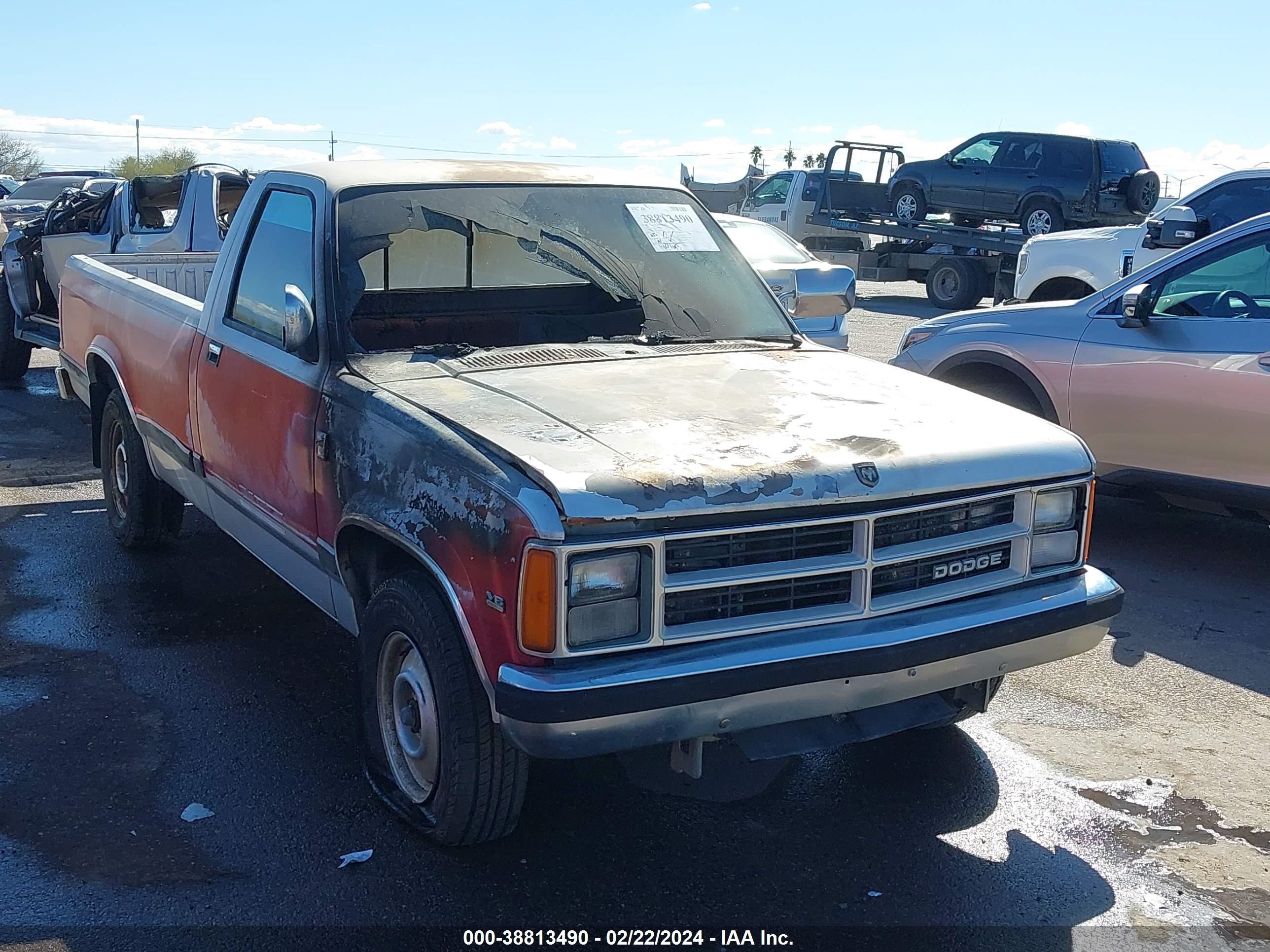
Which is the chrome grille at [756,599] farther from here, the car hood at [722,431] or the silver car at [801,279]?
the silver car at [801,279]

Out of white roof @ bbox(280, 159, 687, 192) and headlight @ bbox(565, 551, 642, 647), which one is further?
white roof @ bbox(280, 159, 687, 192)

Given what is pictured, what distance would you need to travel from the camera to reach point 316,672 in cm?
472

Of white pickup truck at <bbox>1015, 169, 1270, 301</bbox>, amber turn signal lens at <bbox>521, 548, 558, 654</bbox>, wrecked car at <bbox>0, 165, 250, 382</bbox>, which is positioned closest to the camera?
amber turn signal lens at <bbox>521, 548, 558, 654</bbox>

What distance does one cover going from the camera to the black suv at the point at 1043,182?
18.5m

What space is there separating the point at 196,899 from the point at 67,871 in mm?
410

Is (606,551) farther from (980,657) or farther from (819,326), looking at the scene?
(819,326)

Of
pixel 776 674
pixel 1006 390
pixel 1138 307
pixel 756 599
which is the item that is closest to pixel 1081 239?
pixel 1006 390

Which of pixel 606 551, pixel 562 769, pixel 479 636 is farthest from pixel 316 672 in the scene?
pixel 606 551

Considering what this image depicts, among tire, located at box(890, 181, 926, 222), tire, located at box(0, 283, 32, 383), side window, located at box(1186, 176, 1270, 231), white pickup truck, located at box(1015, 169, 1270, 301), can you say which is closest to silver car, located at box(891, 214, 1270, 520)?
white pickup truck, located at box(1015, 169, 1270, 301)

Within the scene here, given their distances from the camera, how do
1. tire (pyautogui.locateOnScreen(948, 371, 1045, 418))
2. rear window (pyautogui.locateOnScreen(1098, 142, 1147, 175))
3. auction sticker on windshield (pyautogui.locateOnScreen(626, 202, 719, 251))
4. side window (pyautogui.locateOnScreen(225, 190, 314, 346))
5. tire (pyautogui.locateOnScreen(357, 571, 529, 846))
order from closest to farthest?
tire (pyautogui.locateOnScreen(357, 571, 529, 846)), side window (pyautogui.locateOnScreen(225, 190, 314, 346)), auction sticker on windshield (pyautogui.locateOnScreen(626, 202, 719, 251)), tire (pyautogui.locateOnScreen(948, 371, 1045, 418)), rear window (pyautogui.locateOnScreen(1098, 142, 1147, 175))

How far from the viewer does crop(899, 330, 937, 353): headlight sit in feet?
24.1

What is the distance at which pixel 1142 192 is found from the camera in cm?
1872

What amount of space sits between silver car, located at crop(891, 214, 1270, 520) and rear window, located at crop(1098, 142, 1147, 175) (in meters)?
13.0

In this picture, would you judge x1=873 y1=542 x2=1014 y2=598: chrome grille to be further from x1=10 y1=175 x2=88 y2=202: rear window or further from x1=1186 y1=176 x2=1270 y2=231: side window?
x1=10 y1=175 x2=88 y2=202: rear window
